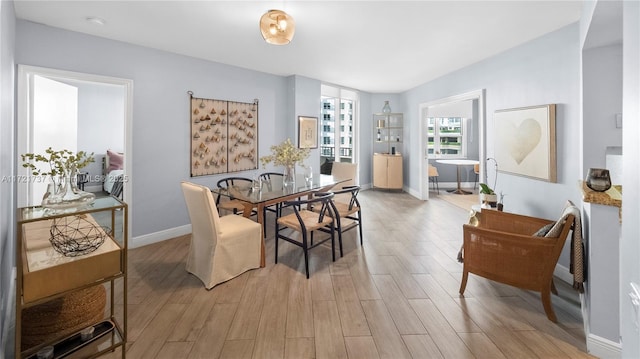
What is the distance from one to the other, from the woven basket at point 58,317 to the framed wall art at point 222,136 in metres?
2.44

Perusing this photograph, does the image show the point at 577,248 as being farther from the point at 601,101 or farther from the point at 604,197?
the point at 601,101

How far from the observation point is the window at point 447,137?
8.30 m

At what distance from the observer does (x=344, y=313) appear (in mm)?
2279

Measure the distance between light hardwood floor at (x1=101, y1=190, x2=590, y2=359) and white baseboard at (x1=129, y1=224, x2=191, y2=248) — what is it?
0.29m

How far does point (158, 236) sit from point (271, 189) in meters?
1.70

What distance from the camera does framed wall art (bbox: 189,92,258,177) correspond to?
4.25m

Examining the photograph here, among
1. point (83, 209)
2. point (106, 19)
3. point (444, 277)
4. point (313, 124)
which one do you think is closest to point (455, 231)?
point (444, 277)

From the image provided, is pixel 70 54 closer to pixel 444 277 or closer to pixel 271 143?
pixel 271 143

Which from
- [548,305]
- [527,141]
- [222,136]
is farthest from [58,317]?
[527,141]

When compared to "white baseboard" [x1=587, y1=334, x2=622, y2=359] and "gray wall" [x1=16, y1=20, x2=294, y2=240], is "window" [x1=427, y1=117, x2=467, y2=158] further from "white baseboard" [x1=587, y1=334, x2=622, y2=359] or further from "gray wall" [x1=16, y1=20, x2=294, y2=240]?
"white baseboard" [x1=587, y1=334, x2=622, y2=359]

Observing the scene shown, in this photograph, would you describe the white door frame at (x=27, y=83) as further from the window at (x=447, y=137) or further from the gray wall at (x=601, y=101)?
the window at (x=447, y=137)

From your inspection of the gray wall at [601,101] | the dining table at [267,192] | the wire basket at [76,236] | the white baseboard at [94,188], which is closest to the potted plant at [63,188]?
the wire basket at [76,236]

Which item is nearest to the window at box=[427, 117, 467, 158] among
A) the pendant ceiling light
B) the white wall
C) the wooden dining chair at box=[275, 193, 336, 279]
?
the wooden dining chair at box=[275, 193, 336, 279]

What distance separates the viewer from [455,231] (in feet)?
14.2
